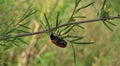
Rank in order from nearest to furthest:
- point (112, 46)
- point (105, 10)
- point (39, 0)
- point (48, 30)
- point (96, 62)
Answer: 1. point (48, 30)
2. point (105, 10)
3. point (39, 0)
4. point (96, 62)
5. point (112, 46)

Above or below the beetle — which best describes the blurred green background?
below

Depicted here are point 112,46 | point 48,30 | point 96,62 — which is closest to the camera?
point 48,30

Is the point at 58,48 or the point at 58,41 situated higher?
the point at 58,41

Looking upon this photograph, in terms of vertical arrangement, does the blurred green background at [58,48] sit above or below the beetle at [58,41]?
below

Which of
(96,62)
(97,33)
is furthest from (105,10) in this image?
(97,33)

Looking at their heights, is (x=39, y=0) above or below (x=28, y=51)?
above

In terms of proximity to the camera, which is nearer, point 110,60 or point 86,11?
point 110,60

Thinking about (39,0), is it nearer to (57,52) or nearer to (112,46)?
(57,52)

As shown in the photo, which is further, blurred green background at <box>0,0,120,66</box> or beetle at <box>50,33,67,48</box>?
blurred green background at <box>0,0,120,66</box>

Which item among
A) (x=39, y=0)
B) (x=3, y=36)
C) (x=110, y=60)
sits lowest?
(x=110, y=60)

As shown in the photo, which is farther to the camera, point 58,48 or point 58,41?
point 58,48

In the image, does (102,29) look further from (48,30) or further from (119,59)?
(48,30)
